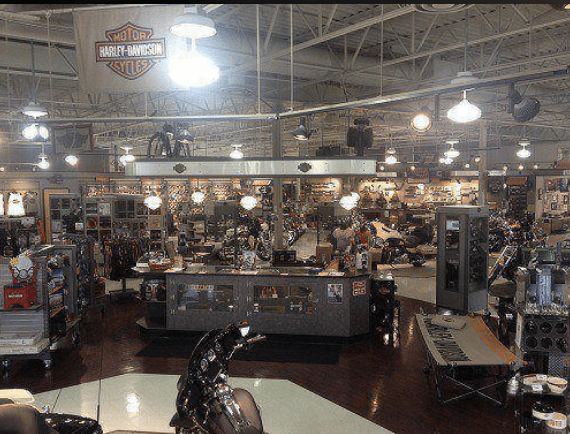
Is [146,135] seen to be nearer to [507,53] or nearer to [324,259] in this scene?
[324,259]

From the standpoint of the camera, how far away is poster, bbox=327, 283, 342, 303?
25.4 feet

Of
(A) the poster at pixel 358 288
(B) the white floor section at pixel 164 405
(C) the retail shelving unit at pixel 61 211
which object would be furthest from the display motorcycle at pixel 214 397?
(C) the retail shelving unit at pixel 61 211

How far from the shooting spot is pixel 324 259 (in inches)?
460

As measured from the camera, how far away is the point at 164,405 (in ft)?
18.7

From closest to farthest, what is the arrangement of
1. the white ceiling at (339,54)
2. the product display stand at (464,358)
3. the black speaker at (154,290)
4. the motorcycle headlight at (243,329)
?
1. the motorcycle headlight at (243,329)
2. the product display stand at (464,358)
3. the white ceiling at (339,54)
4. the black speaker at (154,290)

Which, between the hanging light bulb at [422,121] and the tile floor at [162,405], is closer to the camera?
the tile floor at [162,405]

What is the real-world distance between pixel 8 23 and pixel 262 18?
178 inches

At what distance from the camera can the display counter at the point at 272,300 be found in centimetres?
775

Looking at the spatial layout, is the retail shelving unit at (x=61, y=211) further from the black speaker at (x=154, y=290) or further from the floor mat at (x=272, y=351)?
the floor mat at (x=272, y=351)

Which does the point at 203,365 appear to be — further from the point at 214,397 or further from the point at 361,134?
the point at 361,134

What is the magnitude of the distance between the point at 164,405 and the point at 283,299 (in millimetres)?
2741

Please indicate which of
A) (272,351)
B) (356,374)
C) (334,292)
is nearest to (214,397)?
(356,374)

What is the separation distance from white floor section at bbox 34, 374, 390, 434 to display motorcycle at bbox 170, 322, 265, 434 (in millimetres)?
992

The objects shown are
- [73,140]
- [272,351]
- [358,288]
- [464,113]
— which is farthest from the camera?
[73,140]
